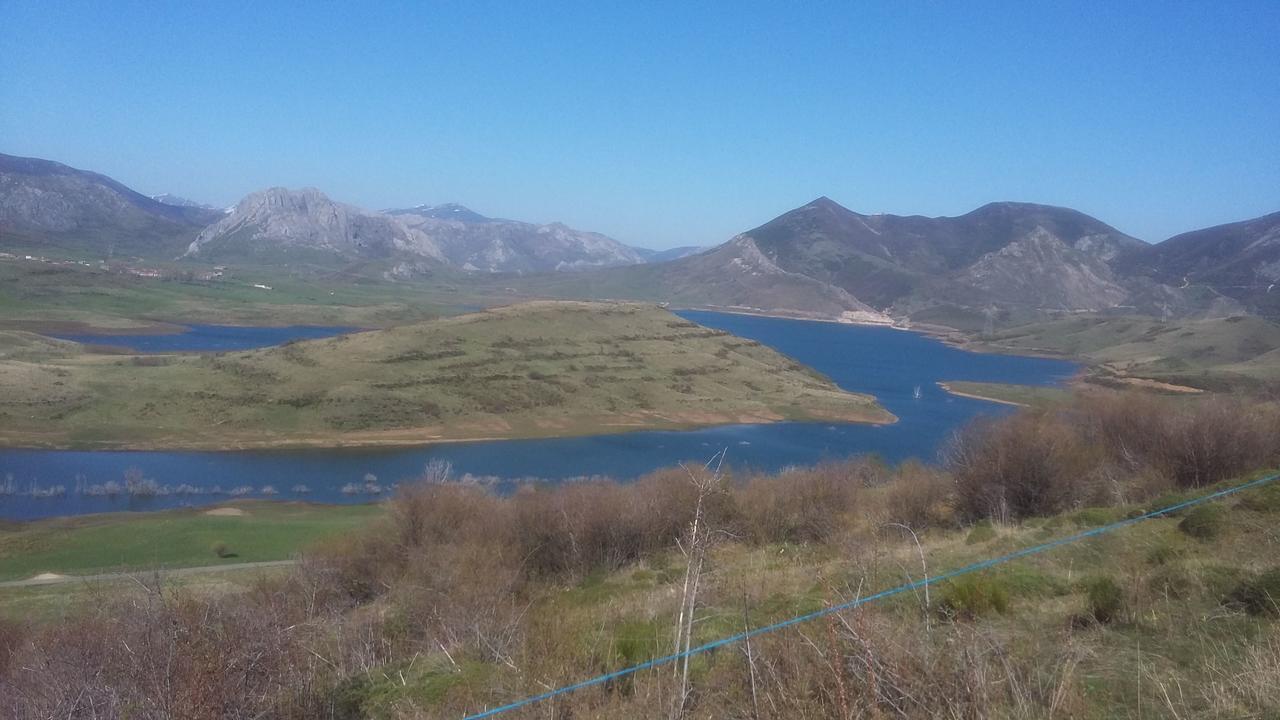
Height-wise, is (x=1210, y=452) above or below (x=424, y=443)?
above

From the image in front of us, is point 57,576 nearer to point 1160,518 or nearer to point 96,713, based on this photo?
point 96,713

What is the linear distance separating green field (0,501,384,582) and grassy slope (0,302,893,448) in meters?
17.1

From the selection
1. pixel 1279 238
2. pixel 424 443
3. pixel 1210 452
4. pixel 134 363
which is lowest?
pixel 424 443

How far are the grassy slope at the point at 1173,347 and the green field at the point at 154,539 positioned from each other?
5496cm

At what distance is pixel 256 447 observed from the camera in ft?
169

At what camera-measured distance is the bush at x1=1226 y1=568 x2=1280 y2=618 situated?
5.82 metres

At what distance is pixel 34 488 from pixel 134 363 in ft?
82.6

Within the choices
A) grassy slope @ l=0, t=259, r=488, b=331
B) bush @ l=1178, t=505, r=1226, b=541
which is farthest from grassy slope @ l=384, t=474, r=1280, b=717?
grassy slope @ l=0, t=259, r=488, b=331

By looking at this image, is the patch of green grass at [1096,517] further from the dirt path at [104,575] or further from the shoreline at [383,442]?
the shoreline at [383,442]

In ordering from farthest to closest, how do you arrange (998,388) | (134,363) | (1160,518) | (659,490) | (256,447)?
(998,388), (134,363), (256,447), (659,490), (1160,518)

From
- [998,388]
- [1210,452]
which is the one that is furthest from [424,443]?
[998,388]

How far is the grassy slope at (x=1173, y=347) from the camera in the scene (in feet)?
200

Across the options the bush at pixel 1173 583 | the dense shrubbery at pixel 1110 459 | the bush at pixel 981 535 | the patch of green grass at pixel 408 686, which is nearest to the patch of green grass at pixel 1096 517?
the bush at pixel 981 535

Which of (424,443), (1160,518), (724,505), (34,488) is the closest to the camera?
(1160,518)
